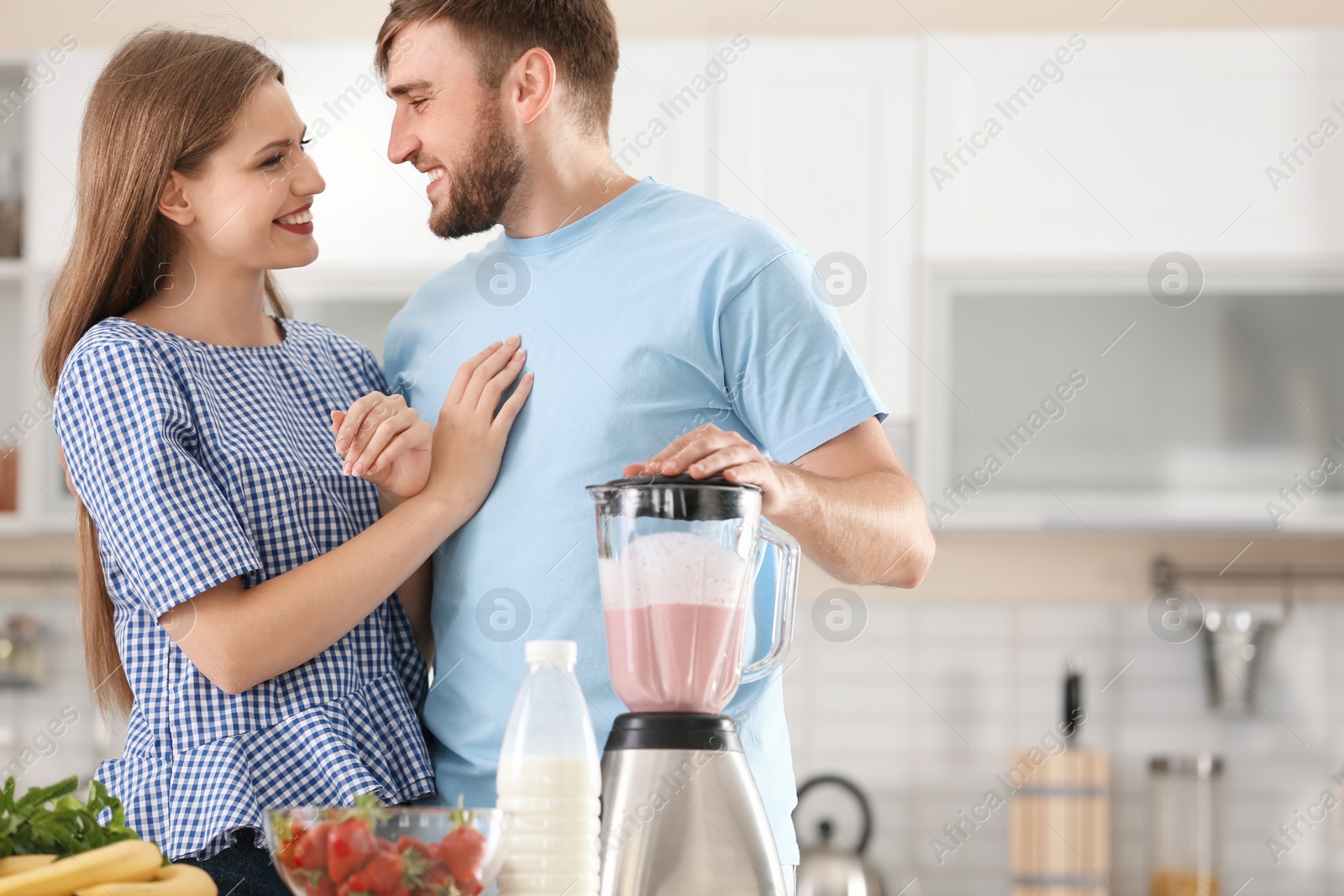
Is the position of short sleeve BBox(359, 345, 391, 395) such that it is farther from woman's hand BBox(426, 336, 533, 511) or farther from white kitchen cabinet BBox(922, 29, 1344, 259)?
white kitchen cabinet BBox(922, 29, 1344, 259)

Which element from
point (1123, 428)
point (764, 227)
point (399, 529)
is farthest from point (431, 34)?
point (1123, 428)

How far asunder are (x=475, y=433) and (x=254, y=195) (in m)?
0.30

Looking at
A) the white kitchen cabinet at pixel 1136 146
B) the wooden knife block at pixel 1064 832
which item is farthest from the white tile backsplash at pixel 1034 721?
the white kitchen cabinet at pixel 1136 146

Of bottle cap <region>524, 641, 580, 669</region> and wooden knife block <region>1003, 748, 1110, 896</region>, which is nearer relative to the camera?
bottle cap <region>524, 641, 580, 669</region>

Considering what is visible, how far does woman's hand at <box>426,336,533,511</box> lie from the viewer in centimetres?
114

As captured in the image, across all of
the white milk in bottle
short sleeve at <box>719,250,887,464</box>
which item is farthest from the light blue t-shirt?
the white milk in bottle

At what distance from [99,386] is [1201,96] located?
2.01 meters

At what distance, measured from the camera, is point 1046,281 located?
7.95 ft

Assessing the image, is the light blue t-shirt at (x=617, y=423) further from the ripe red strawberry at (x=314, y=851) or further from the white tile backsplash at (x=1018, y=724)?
the white tile backsplash at (x=1018, y=724)

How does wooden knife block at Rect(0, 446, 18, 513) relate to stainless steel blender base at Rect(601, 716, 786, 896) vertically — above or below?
above

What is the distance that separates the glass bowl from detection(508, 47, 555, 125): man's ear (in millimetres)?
707

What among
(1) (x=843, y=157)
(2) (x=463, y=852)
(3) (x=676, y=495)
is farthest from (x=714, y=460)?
(1) (x=843, y=157)

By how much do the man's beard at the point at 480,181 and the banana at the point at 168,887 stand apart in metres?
0.63

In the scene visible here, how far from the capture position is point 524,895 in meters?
0.86
